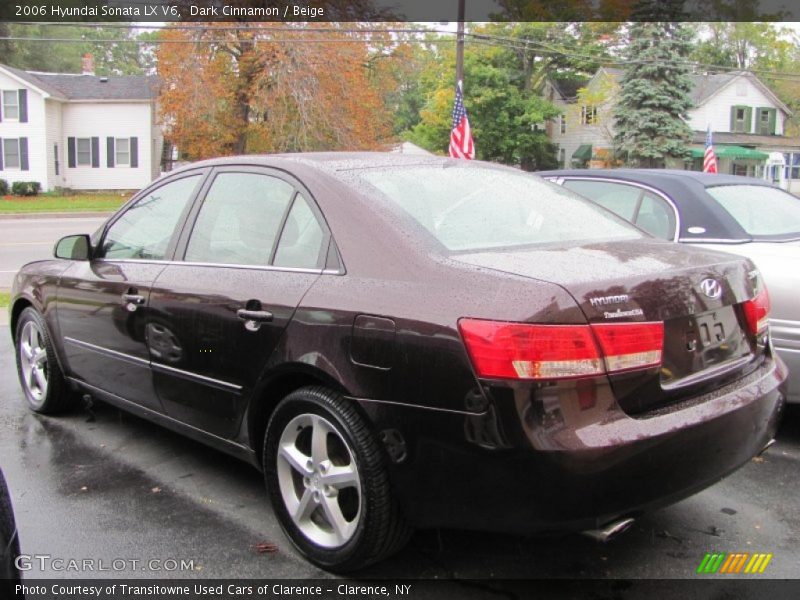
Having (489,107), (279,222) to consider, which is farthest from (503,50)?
(279,222)

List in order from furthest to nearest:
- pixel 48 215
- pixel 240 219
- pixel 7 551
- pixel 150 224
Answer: pixel 48 215 < pixel 150 224 < pixel 240 219 < pixel 7 551

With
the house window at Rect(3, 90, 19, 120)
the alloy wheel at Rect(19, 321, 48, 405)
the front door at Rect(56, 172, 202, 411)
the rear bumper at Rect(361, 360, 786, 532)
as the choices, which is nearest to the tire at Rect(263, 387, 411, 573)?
the rear bumper at Rect(361, 360, 786, 532)

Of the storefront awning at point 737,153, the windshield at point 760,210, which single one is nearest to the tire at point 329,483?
the windshield at point 760,210

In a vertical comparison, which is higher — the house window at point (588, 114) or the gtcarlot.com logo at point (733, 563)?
the house window at point (588, 114)

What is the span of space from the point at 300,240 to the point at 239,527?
1.32 metres

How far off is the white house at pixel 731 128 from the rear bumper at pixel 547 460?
4314cm

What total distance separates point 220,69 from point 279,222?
28223mm

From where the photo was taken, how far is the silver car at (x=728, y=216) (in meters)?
4.13

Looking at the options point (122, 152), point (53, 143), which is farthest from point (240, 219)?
point (122, 152)

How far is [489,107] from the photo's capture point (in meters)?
44.5

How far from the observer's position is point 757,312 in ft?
10.2

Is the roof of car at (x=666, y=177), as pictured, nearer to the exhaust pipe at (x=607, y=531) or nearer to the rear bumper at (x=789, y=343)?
the rear bumper at (x=789, y=343)

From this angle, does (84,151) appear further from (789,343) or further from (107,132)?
(789,343)

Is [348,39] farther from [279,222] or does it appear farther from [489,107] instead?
[279,222]
